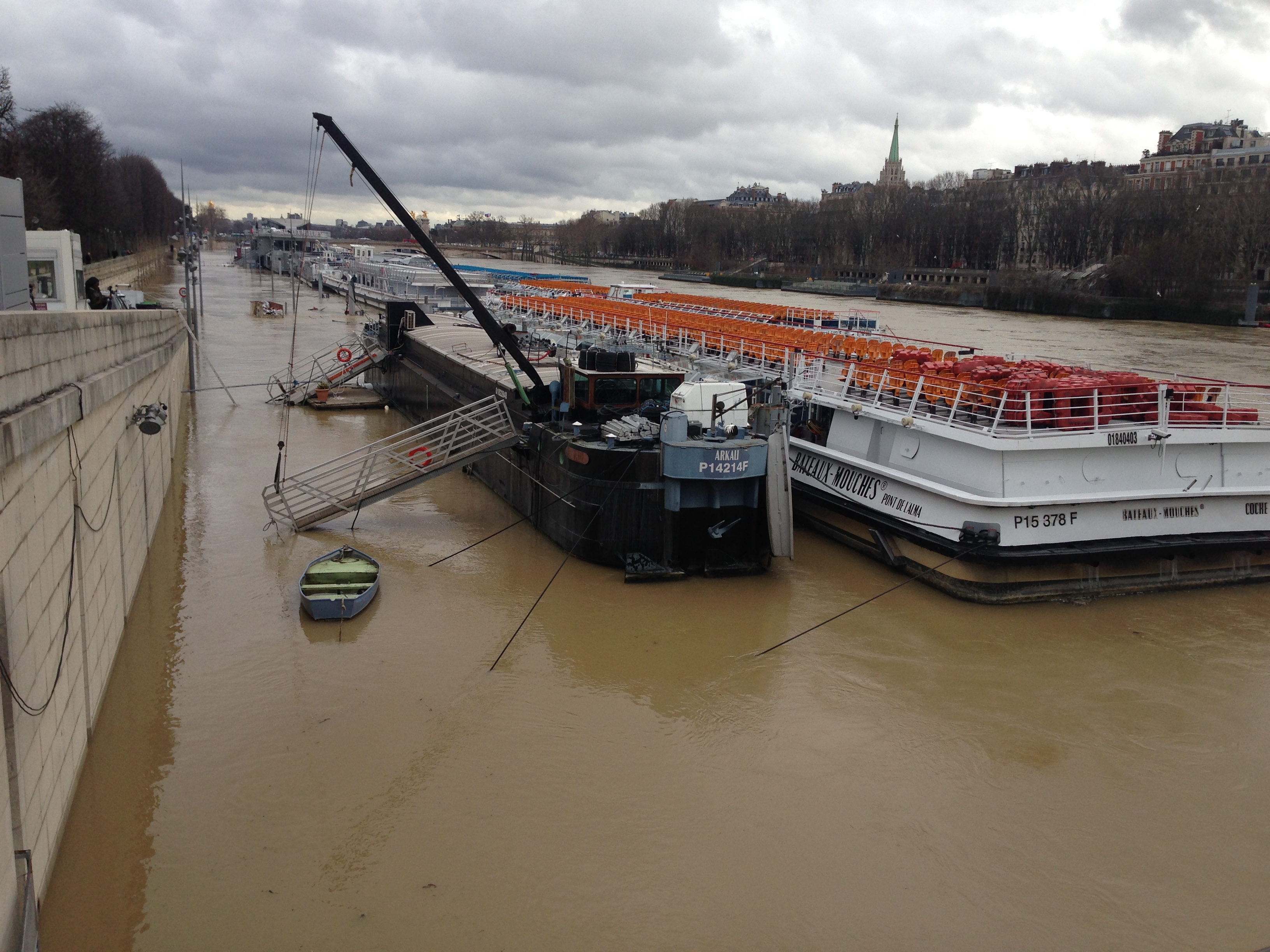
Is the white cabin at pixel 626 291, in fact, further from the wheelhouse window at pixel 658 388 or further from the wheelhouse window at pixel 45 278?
the wheelhouse window at pixel 658 388

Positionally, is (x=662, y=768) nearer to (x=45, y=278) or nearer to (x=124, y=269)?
(x=45, y=278)

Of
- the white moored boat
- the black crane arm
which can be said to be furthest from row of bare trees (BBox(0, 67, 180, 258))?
the white moored boat

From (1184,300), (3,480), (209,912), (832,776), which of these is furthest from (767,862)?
(1184,300)

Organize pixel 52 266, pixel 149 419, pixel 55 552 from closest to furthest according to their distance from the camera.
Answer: pixel 55 552 < pixel 149 419 < pixel 52 266

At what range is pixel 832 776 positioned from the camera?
412 inches

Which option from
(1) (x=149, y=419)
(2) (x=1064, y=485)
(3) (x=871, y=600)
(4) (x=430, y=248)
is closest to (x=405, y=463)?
(4) (x=430, y=248)

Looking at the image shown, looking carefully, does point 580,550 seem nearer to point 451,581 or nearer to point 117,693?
point 451,581

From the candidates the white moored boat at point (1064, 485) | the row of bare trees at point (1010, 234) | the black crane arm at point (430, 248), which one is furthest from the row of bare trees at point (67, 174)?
the row of bare trees at point (1010, 234)

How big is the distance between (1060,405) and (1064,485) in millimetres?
1493

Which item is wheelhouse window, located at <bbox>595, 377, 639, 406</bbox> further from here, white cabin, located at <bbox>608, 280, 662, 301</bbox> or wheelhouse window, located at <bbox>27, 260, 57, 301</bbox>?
white cabin, located at <bbox>608, 280, 662, 301</bbox>

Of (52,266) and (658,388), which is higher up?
(52,266)

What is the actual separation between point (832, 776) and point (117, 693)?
29.1ft

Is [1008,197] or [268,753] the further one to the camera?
[1008,197]

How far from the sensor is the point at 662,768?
10.5 m
